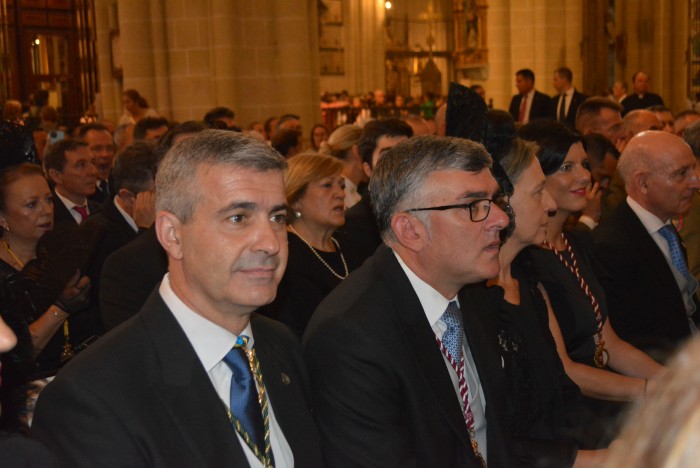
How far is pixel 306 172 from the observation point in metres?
4.81

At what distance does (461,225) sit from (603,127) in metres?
5.67

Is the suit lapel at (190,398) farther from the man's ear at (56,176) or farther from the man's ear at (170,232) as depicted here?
the man's ear at (56,176)

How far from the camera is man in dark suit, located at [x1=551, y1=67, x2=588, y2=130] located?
38.0 ft

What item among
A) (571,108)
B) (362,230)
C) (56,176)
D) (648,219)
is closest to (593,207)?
(648,219)

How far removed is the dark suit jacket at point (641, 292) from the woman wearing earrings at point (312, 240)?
1291 millimetres

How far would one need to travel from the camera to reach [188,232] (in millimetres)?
2271

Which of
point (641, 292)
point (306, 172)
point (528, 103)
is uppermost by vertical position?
point (528, 103)

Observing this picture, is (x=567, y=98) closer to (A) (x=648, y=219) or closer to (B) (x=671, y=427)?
(A) (x=648, y=219)

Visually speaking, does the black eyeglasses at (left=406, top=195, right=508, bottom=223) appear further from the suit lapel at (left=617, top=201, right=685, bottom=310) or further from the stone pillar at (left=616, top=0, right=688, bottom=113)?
the stone pillar at (left=616, top=0, right=688, bottom=113)

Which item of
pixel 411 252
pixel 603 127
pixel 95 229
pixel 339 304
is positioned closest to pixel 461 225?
pixel 411 252

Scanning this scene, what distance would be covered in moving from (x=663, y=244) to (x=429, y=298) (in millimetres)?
2225

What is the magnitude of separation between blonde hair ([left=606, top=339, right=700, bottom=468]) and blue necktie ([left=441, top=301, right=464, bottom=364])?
78.0 inches

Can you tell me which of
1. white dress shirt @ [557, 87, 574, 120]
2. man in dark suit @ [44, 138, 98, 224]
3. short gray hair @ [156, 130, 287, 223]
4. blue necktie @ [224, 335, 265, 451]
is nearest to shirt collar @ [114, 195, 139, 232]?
man in dark suit @ [44, 138, 98, 224]

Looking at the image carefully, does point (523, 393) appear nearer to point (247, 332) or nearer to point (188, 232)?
point (247, 332)
